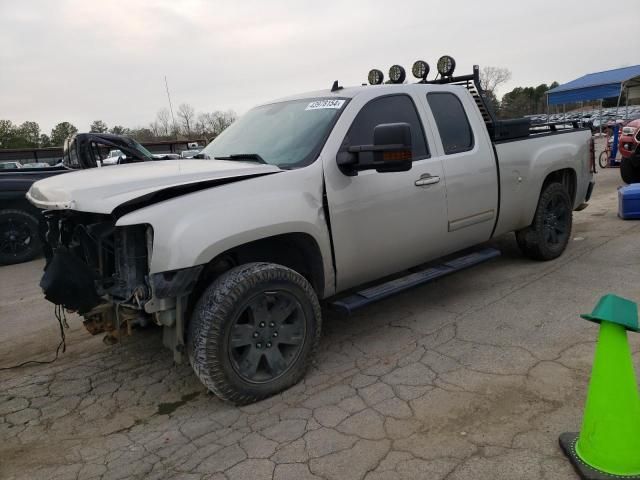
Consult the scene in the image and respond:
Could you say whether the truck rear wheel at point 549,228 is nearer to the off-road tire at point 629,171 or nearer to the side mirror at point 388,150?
the side mirror at point 388,150

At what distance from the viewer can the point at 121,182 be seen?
2943 millimetres


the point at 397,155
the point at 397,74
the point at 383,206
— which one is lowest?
the point at 383,206

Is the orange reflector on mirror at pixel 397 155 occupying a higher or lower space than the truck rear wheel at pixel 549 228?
higher

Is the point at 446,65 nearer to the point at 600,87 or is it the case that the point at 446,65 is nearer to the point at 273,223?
the point at 273,223

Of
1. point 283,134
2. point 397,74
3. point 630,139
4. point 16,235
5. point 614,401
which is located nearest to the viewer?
point 614,401

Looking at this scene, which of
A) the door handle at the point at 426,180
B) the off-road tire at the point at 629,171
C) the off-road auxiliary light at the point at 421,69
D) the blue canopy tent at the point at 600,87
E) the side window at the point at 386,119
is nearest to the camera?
the side window at the point at 386,119

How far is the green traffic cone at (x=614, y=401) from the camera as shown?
2119 millimetres

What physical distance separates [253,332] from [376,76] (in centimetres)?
329

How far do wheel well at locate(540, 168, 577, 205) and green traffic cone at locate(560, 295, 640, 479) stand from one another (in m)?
3.63

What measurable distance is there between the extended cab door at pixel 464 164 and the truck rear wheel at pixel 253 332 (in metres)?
1.65

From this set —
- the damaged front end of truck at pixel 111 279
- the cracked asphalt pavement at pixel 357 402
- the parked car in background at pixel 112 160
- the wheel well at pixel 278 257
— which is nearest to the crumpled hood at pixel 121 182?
the damaged front end of truck at pixel 111 279

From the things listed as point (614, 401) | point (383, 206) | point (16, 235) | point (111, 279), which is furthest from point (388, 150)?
point (16, 235)

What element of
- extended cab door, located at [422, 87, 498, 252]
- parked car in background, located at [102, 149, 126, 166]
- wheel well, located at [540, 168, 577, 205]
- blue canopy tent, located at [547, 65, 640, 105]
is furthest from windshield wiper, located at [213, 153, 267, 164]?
blue canopy tent, located at [547, 65, 640, 105]

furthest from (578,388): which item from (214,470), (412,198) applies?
(214,470)
